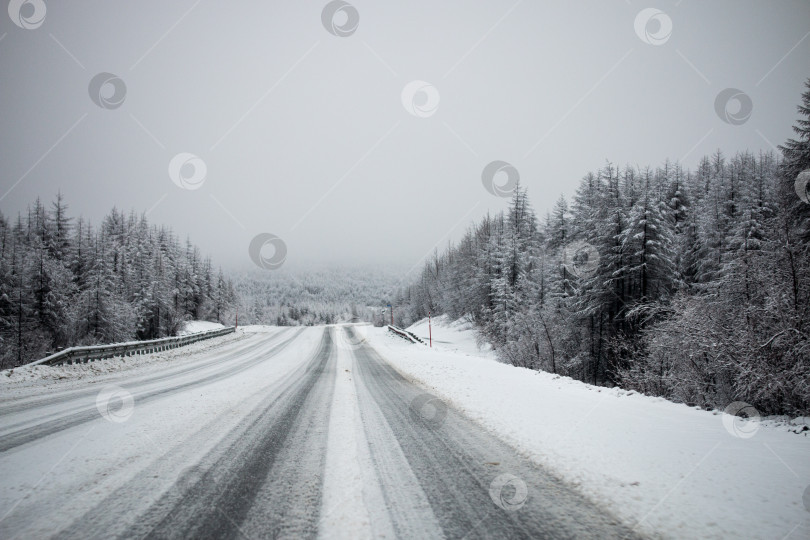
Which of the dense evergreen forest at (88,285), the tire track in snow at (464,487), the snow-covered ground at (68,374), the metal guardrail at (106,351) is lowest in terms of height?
the tire track in snow at (464,487)

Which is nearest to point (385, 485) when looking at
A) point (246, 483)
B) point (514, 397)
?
point (246, 483)

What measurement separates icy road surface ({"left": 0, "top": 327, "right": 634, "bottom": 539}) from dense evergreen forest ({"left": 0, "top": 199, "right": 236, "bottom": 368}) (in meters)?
28.4

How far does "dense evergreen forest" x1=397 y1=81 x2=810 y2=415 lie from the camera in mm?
8523

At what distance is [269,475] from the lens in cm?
389

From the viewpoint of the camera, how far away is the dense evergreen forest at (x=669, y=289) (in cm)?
852

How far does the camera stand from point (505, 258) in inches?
1346

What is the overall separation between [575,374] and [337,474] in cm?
2488

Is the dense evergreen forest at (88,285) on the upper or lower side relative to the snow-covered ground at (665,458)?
upper

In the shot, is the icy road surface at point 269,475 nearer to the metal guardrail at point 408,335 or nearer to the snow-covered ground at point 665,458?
the snow-covered ground at point 665,458

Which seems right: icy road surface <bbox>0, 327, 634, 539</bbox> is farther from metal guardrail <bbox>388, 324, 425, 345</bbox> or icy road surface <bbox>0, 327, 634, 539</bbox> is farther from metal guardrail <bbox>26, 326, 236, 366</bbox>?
metal guardrail <bbox>388, 324, 425, 345</bbox>

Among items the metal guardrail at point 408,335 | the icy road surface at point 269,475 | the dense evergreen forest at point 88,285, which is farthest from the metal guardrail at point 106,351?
the metal guardrail at point 408,335

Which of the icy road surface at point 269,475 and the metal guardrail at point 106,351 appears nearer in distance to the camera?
the icy road surface at point 269,475

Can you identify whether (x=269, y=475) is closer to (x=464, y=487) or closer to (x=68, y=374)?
(x=464, y=487)

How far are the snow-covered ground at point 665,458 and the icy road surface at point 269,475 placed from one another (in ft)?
1.36
